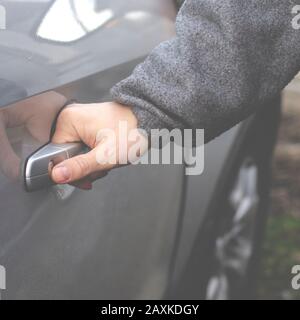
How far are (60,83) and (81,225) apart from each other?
31 centimetres

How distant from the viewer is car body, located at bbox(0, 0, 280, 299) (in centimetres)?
137

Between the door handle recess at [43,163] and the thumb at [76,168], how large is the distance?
2cm

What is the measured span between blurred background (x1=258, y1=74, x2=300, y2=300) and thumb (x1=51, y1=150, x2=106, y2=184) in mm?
1762

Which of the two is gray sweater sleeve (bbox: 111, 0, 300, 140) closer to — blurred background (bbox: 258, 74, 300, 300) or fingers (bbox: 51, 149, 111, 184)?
fingers (bbox: 51, 149, 111, 184)

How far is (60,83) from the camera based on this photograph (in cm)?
146

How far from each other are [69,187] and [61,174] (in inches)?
4.7

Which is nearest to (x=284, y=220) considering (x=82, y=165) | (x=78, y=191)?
Result: (x=78, y=191)

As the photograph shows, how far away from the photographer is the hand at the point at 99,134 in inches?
56.9
